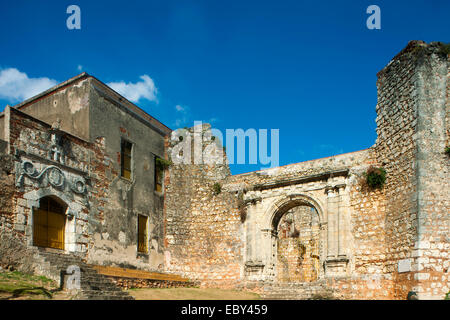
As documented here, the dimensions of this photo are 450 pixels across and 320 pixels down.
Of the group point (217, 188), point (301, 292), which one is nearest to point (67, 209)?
point (217, 188)

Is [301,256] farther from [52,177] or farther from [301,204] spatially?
[52,177]

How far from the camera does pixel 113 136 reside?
16.6 meters

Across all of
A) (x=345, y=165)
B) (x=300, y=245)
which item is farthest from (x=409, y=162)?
(x=300, y=245)

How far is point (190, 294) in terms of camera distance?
47.5ft

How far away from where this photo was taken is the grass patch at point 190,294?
1327 centimetres

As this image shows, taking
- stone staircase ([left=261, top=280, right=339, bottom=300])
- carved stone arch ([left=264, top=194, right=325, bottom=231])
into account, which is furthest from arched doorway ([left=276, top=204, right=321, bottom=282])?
stone staircase ([left=261, top=280, right=339, bottom=300])

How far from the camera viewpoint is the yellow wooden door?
13.3m

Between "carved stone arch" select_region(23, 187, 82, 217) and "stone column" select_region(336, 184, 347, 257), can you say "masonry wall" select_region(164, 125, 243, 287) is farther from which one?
"carved stone arch" select_region(23, 187, 82, 217)

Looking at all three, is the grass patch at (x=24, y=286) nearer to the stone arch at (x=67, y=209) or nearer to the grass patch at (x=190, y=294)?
the stone arch at (x=67, y=209)

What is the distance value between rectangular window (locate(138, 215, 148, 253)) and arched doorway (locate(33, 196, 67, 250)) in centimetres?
357

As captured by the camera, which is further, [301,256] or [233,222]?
[301,256]

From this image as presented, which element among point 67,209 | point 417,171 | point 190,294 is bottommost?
point 190,294

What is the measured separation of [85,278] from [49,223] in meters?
2.34
